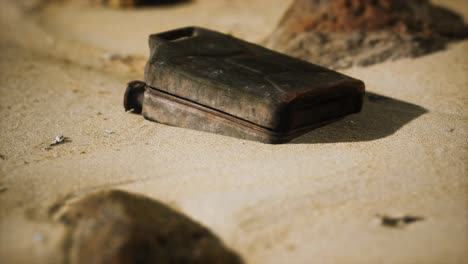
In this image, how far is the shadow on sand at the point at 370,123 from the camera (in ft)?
8.99

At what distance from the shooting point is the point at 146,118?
3109 mm

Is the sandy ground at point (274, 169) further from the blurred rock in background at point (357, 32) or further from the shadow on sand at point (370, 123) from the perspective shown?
the blurred rock in background at point (357, 32)

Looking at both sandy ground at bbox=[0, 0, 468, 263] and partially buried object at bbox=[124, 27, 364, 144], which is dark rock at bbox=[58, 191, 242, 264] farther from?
partially buried object at bbox=[124, 27, 364, 144]

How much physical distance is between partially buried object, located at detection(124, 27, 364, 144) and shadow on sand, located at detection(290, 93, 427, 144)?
5cm

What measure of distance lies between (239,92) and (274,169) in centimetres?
48

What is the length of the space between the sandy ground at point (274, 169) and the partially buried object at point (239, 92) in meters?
0.08

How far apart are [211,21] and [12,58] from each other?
206cm

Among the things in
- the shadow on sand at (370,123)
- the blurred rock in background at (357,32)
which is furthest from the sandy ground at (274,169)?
the blurred rock in background at (357,32)

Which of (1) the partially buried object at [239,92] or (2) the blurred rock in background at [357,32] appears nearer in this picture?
(1) the partially buried object at [239,92]

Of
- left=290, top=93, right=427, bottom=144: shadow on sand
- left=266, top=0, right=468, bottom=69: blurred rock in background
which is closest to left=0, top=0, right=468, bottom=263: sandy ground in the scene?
left=290, top=93, right=427, bottom=144: shadow on sand

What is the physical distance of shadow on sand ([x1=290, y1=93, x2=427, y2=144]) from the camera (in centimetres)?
274

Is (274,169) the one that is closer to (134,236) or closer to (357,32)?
(134,236)

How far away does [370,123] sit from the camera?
9.65 feet

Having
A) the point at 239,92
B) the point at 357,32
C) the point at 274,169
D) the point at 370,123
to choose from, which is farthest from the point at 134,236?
the point at 357,32
